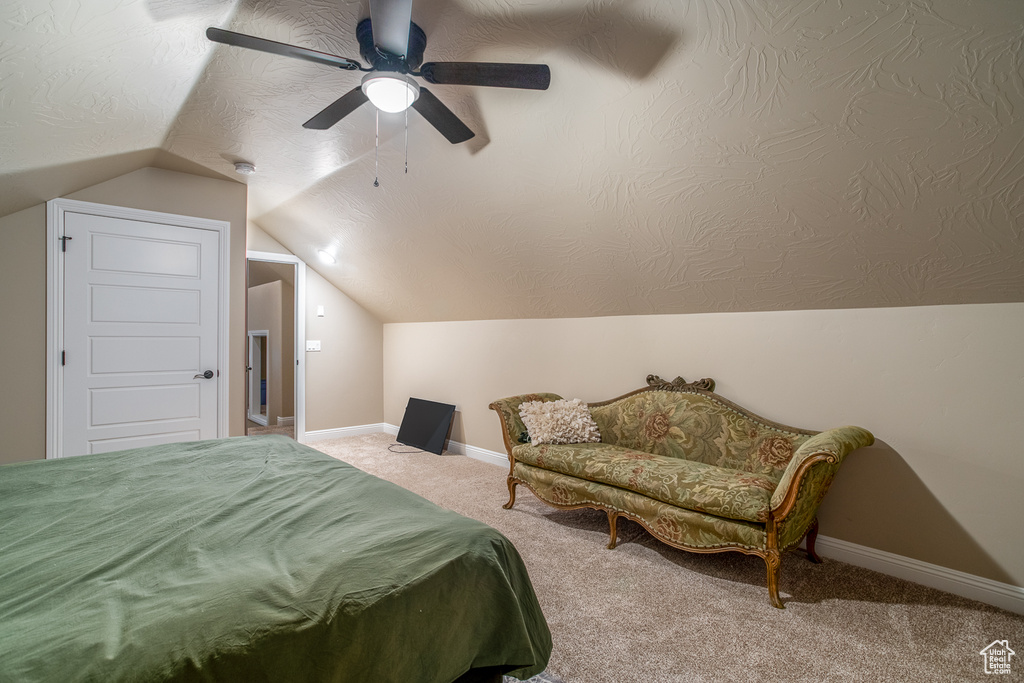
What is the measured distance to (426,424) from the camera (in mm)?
5172

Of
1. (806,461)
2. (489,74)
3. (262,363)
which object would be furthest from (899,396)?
(262,363)

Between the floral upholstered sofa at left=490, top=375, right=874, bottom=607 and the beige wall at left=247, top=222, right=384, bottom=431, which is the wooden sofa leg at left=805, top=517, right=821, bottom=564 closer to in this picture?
the floral upholstered sofa at left=490, top=375, right=874, bottom=607

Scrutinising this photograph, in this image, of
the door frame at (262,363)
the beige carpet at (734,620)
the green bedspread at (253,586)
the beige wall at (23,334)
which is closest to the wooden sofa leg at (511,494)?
the beige carpet at (734,620)

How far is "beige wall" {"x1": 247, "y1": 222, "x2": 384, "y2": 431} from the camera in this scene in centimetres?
545

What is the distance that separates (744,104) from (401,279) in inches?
134

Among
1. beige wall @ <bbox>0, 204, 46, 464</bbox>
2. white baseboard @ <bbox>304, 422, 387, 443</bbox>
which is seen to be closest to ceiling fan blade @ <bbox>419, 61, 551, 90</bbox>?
beige wall @ <bbox>0, 204, 46, 464</bbox>

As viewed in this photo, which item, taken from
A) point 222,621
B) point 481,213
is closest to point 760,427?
point 481,213

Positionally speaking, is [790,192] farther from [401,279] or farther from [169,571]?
[401,279]

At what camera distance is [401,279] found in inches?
184

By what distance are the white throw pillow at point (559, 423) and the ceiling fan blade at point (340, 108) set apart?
213 centimetres

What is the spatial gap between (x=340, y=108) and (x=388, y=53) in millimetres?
450

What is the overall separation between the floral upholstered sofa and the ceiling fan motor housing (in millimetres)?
2183

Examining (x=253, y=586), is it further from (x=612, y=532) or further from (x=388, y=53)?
(x=612, y=532)

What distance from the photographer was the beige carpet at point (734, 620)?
5.62ft
